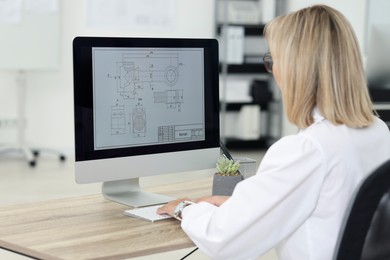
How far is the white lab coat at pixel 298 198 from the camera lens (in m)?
1.46

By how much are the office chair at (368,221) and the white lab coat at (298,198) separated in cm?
9

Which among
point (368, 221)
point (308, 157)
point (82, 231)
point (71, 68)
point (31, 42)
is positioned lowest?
point (82, 231)

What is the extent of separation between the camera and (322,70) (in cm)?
150

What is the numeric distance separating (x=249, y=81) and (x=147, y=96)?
205 inches

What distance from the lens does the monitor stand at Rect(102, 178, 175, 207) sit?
2152mm

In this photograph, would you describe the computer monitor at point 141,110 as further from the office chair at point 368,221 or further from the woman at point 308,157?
the office chair at point 368,221

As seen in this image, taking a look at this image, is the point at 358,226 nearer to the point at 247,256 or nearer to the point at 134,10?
the point at 247,256

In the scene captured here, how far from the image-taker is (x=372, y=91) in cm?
480

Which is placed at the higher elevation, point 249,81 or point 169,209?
point 249,81

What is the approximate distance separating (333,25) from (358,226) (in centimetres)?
43

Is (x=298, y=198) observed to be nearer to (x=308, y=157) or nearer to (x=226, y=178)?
(x=308, y=157)

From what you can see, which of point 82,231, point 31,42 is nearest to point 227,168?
point 82,231

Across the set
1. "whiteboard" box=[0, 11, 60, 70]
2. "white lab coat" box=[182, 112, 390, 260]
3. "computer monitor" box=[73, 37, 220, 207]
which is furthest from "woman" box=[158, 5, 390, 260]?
"whiteboard" box=[0, 11, 60, 70]

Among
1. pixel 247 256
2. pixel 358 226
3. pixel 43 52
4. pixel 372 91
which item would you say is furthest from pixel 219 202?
pixel 43 52
